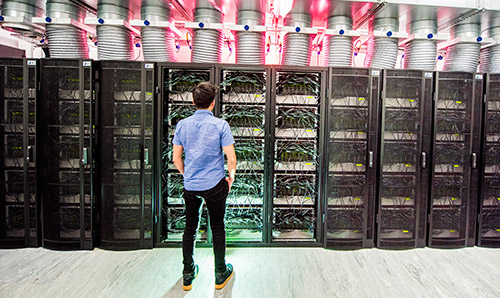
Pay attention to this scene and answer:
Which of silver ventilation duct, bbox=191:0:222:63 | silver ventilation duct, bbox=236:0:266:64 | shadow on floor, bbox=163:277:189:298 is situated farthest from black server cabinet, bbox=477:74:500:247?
shadow on floor, bbox=163:277:189:298

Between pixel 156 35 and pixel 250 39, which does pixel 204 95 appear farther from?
pixel 156 35

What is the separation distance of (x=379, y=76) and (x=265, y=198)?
183 centimetres

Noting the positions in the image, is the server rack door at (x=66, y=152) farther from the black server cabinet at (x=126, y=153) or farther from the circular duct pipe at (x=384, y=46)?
the circular duct pipe at (x=384, y=46)

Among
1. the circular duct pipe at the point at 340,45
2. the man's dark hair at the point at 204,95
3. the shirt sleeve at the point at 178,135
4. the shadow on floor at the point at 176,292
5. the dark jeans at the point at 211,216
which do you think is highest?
the circular duct pipe at the point at 340,45

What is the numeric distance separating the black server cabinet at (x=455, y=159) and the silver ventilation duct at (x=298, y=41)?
148cm

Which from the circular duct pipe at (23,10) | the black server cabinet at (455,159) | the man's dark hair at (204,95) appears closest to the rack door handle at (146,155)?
the man's dark hair at (204,95)

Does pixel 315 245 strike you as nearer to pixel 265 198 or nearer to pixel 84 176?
pixel 265 198

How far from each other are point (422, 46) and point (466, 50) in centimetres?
57

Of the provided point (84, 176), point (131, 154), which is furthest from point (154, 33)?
point (84, 176)

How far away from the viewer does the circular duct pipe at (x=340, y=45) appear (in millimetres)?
2744

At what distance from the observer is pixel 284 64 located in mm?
2764

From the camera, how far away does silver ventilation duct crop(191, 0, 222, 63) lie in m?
2.65

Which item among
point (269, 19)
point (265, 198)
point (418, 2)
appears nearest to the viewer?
point (418, 2)

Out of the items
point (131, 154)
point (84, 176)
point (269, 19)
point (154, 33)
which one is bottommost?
point (84, 176)
